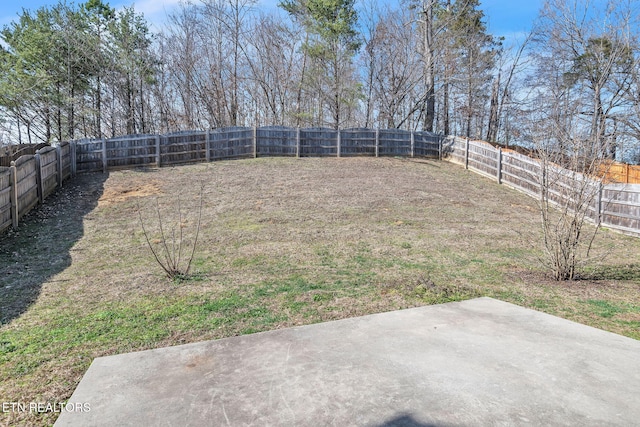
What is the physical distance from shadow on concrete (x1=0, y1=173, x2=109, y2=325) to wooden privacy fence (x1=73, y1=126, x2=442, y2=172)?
97.6 inches

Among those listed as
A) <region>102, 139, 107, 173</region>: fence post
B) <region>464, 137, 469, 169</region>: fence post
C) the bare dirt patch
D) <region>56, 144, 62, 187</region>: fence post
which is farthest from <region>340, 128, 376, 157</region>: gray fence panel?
<region>56, 144, 62, 187</region>: fence post

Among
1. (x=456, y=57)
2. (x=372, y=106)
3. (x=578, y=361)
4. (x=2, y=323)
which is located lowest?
(x=2, y=323)

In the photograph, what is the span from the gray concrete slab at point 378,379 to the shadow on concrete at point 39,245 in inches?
86.1

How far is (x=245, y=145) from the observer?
52.2 feet

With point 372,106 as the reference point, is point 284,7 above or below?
above

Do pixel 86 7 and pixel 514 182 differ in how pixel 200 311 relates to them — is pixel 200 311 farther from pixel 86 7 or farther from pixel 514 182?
pixel 86 7

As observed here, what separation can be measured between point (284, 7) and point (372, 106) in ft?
22.7

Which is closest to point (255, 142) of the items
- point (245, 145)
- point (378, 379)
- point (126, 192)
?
point (245, 145)

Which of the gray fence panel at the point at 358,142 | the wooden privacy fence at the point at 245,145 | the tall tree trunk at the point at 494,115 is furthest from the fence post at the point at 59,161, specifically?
the tall tree trunk at the point at 494,115

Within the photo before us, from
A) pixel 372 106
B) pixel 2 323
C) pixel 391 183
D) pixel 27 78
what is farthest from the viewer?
pixel 372 106

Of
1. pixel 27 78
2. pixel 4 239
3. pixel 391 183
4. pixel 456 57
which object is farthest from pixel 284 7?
pixel 4 239

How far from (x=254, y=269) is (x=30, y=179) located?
597 centimetres

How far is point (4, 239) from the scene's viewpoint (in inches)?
259

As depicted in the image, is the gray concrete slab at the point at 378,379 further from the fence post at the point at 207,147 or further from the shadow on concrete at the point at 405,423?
the fence post at the point at 207,147
